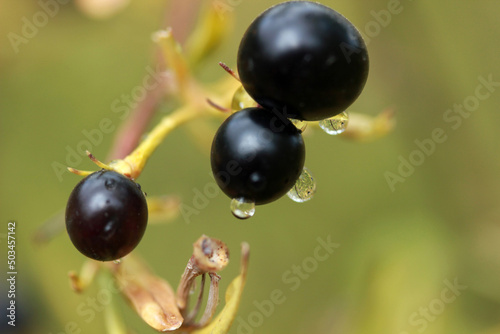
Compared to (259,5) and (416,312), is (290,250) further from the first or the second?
(259,5)

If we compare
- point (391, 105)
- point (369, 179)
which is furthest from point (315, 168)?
point (391, 105)

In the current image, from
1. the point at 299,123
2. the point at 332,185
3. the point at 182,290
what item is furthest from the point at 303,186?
the point at 332,185

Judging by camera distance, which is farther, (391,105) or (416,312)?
(391,105)

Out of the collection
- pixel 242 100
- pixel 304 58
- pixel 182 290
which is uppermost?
pixel 304 58

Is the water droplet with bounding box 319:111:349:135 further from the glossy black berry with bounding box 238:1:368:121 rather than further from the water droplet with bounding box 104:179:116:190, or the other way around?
the water droplet with bounding box 104:179:116:190

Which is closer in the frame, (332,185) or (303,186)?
(303,186)

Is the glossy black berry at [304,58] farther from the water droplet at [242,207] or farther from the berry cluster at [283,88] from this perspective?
the water droplet at [242,207]

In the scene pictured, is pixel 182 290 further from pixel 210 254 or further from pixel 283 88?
pixel 283 88
